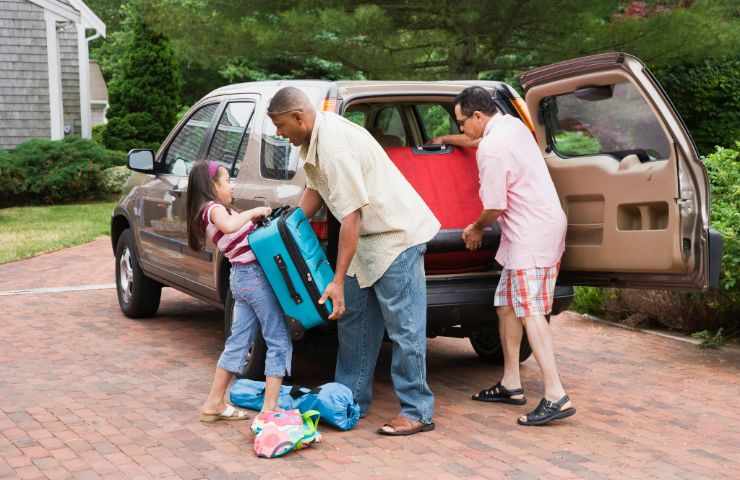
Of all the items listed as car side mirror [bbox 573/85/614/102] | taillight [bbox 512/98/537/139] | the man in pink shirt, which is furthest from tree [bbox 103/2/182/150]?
car side mirror [bbox 573/85/614/102]

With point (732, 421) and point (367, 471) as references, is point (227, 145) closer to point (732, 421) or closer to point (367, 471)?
point (367, 471)

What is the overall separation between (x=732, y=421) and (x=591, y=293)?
129 inches

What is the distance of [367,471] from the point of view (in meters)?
4.72

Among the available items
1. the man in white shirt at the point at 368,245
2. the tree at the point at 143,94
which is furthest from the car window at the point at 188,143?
the tree at the point at 143,94

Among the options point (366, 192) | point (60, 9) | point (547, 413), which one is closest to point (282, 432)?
point (366, 192)

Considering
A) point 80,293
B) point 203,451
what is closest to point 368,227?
point 203,451

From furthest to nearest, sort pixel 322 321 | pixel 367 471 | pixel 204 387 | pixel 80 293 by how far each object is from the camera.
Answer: pixel 80 293 < pixel 204 387 < pixel 322 321 < pixel 367 471

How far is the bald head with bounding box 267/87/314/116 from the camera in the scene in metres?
4.95

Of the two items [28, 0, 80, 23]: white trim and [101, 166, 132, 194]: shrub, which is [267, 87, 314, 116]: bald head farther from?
[28, 0, 80, 23]: white trim

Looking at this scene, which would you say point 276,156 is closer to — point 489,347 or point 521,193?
point 521,193

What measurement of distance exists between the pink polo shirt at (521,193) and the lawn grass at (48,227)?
838 cm

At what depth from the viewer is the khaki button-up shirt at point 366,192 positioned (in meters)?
4.90

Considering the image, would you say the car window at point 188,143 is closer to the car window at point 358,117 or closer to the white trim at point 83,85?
the car window at point 358,117

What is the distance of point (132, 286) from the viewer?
8438 millimetres
